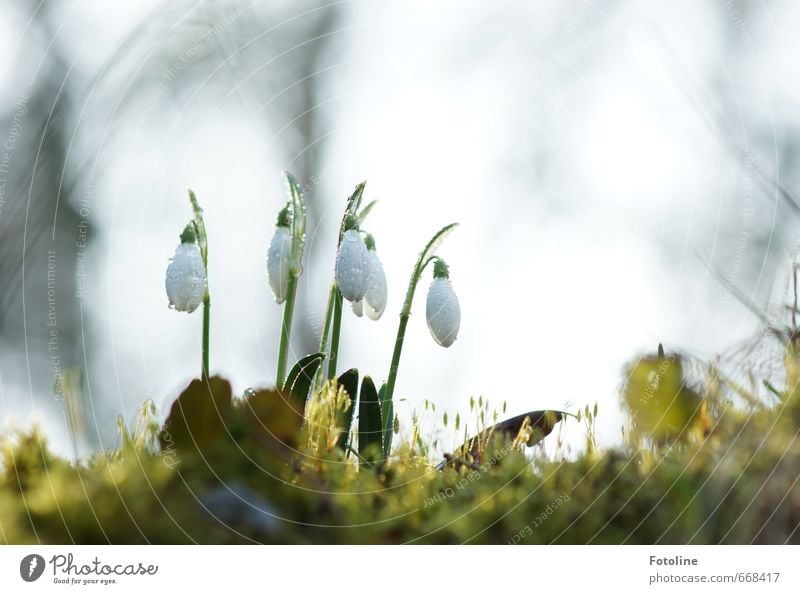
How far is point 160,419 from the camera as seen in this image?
2.35 ft

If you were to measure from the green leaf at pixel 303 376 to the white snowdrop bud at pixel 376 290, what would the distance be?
88 millimetres

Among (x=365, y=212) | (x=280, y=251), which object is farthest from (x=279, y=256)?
(x=365, y=212)

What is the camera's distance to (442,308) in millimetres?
868

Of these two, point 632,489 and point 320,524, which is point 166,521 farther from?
point 632,489

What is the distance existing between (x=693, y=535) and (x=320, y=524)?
12.2 inches

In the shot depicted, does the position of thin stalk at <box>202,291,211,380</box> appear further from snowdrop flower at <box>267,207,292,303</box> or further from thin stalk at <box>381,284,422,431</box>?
thin stalk at <box>381,284,422,431</box>

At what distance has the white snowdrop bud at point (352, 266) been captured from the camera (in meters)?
0.84

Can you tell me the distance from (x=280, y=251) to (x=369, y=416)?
0.20 m

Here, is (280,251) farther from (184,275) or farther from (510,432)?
(510,432)

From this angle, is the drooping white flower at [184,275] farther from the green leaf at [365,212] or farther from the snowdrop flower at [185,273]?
the green leaf at [365,212]

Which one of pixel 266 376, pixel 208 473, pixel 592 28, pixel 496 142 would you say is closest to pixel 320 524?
pixel 208 473
